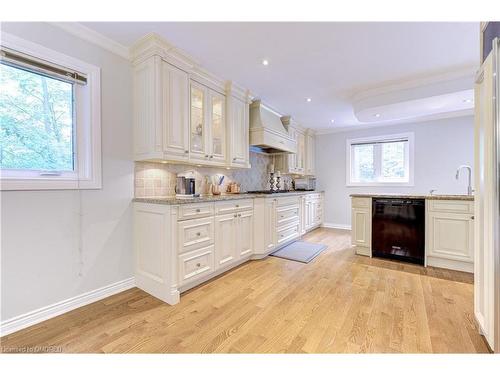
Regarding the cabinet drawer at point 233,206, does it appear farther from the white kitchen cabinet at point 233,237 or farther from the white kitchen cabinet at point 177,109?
the white kitchen cabinet at point 177,109

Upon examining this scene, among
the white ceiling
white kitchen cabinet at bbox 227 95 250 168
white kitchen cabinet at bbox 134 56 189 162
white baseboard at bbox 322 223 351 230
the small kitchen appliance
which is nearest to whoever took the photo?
the white ceiling

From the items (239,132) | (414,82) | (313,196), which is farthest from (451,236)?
(239,132)

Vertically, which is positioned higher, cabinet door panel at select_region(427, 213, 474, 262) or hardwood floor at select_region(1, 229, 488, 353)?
cabinet door panel at select_region(427, 213, 474, 262)

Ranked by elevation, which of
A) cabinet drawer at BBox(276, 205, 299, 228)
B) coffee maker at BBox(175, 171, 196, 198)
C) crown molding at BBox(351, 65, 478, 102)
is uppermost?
crown molding at BBox(351, 65, 478, 102)

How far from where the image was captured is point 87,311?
6.33 ft

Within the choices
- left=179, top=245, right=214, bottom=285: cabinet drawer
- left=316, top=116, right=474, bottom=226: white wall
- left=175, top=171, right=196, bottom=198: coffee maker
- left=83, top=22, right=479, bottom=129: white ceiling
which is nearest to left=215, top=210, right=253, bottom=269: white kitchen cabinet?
left=179, top=245, right=214, bottom=285: cabinet drawer

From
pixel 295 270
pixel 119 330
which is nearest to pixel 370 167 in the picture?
pixel 295 270

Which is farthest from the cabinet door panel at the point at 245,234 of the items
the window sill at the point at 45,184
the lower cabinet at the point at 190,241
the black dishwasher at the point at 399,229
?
the black dishwasher at the point at 399,229

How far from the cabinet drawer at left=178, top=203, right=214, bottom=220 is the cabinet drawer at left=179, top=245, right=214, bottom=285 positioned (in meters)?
0.36

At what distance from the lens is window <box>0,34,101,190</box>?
1710mm

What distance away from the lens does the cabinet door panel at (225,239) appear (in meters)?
2.59

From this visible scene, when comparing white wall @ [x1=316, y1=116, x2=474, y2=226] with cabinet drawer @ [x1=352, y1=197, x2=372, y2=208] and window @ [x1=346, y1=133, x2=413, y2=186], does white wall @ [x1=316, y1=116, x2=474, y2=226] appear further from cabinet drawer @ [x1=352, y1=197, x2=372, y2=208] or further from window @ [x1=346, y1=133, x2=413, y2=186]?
cabinet drawer @ [x1=352, y1=197, x2=372, y2=208]

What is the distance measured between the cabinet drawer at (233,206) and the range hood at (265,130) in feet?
3.76
